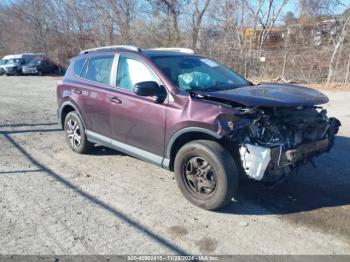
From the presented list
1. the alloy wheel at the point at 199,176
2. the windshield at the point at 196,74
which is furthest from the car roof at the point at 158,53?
the alloy wheel at the point at 199,176

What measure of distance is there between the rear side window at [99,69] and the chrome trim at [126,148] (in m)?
0.86

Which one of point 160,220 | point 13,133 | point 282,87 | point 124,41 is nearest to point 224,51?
point 124,41

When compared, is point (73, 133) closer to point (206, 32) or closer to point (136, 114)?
point (136, 114)

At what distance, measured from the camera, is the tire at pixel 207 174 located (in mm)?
3883

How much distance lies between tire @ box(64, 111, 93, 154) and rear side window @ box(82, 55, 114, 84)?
73 cm

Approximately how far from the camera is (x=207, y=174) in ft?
13.5

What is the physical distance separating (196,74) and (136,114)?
97 cm

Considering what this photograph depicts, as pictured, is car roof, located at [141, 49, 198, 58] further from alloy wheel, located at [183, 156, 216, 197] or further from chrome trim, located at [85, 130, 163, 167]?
alloy wheel, located at [183, 156, 216, 197]

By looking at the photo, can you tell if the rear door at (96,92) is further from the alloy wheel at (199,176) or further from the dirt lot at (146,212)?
the alloy wheel at (199,176)

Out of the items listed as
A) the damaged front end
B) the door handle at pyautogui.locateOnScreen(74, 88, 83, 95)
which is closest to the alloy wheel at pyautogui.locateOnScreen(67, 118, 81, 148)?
the door handle at pyautogui.locateOnScreen(74, 88, 83, 95)

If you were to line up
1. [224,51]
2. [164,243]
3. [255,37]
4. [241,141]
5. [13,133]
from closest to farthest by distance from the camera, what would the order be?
[164,243] < [241,141] < [13,133] < [224,51] < [255,37]

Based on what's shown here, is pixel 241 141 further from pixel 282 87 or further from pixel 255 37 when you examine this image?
pixel 255 37

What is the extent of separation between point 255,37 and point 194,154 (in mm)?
22483

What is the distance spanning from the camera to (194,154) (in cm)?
413
